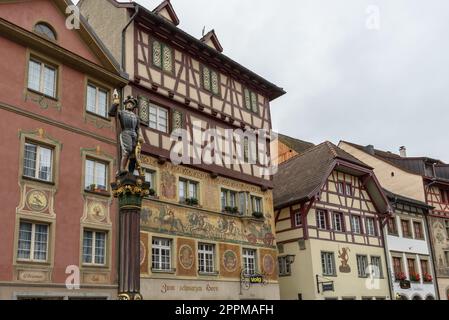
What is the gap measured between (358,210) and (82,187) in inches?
706

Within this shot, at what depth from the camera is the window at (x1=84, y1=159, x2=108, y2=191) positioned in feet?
57.8

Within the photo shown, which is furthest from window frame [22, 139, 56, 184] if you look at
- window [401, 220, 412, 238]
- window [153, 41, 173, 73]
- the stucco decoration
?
window [401, 220, 412, 238]

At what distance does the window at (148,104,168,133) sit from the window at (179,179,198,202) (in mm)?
2194

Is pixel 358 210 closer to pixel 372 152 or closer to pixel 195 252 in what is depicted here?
pixel 372 152

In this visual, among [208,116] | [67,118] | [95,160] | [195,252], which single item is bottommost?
[195,252]

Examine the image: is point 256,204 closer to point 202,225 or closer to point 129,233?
point 202,225

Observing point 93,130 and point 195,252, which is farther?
point 195,252

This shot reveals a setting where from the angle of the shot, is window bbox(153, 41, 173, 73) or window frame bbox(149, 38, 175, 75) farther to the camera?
window bbox(153, 41, 173, 73)

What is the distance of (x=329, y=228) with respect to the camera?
90.9 feet

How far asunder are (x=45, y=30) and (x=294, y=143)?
1090 inches

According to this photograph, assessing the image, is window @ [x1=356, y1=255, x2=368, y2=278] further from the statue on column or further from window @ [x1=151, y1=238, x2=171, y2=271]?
the statue on column
